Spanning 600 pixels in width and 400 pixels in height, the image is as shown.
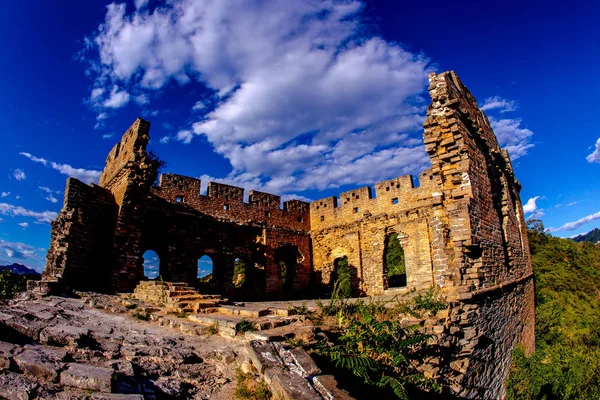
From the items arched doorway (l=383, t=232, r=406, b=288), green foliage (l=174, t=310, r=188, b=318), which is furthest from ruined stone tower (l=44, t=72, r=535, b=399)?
green foliage (l=174, t=310, r=188, b=318)

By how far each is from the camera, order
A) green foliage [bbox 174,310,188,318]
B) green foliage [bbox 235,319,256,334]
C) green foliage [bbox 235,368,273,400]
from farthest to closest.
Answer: green foliage [bbox 174,310,188,318]
green foliage [bbox 235,319,256,334]
green foliage [bbox 235,368,273,400]

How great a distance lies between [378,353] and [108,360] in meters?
3.38

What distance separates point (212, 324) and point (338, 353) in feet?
8.67

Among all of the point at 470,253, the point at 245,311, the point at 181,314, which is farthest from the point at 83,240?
the point at 470,253

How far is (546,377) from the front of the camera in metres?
7.39

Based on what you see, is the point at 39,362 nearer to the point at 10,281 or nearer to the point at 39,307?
the point at 39,307

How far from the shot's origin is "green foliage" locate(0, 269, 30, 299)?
7.43 m

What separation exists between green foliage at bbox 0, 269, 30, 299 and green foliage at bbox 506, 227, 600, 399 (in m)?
11.3

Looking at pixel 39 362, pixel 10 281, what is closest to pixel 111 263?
pixel 10 281

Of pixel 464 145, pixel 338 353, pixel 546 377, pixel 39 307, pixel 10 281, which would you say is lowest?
pixel 546 377

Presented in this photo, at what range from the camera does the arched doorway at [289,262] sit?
65.5 ft

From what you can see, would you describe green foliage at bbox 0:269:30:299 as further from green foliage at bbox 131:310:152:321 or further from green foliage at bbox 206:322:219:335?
green foliage at bbox 206:322:219:335

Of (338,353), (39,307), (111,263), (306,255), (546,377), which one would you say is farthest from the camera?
(306,255)

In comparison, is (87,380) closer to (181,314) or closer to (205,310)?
(181,314)
